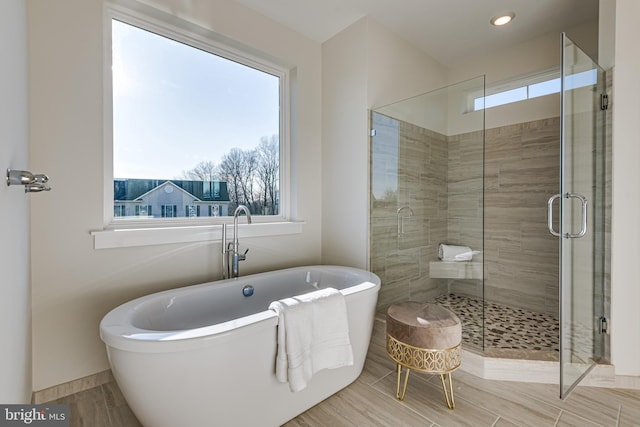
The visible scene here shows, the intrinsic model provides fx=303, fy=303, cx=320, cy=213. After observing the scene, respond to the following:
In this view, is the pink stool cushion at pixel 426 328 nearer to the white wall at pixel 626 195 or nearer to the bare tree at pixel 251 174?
the white wall at pixel 626 195

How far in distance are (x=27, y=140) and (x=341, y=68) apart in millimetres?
2260

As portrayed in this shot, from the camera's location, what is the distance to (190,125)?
233 centimetres

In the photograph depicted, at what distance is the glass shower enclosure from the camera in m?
2.52

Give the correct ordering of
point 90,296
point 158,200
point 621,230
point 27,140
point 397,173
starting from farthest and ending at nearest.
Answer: point 397,173 < point 158,200 < point 621,230 < point 90,296 < point 27,140

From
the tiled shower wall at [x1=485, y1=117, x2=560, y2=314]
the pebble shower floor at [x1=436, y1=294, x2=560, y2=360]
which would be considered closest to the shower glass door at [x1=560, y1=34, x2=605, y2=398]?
the pebble shower floor at [x1=436, y1=294, x2=560, y2=360]

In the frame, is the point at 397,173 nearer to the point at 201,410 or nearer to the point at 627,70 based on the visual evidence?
the point at 627,70

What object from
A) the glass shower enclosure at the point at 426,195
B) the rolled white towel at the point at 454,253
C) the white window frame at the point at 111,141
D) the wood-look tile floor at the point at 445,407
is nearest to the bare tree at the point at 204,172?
the white window frame at the point at 111,141

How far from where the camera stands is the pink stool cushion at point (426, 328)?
1658mm

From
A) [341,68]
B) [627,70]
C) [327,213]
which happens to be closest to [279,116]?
[341,68]

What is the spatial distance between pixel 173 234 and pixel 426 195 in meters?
2.13

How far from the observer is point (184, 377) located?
120cm

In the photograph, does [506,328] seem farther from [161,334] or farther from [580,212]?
[161,334]

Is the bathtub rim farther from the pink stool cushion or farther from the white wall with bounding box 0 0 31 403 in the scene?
the pink stool cushion

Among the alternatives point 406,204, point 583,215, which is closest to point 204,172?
point 406,204
